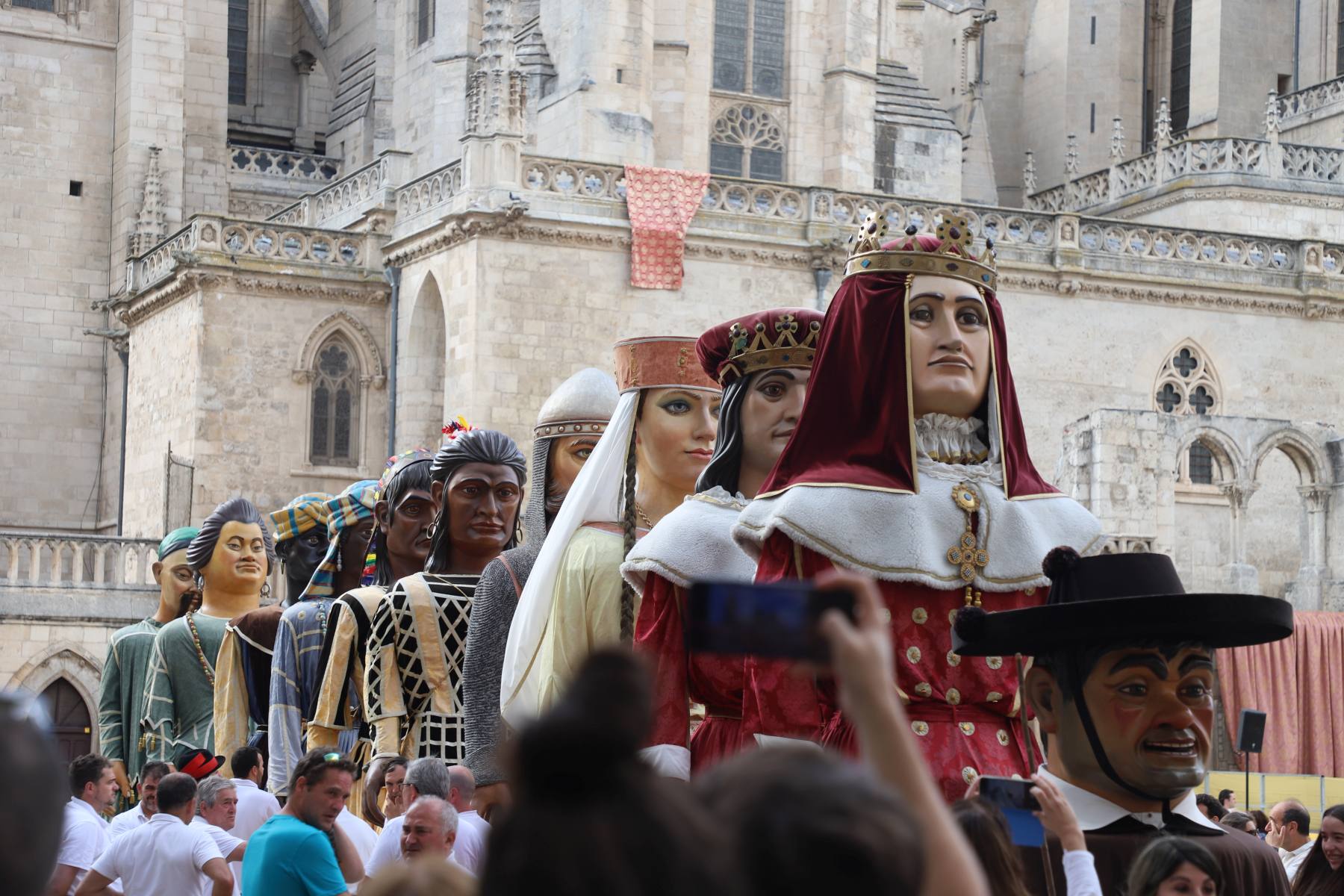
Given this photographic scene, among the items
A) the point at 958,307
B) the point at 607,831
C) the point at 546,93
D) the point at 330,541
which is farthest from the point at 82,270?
the point at 607,831

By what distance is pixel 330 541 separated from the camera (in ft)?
30.5

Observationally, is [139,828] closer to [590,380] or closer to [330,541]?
[590,380]

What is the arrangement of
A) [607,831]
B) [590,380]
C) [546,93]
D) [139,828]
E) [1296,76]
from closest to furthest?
[607,831] → [139,828] → [590,380] → [546,93] → [1296,76]

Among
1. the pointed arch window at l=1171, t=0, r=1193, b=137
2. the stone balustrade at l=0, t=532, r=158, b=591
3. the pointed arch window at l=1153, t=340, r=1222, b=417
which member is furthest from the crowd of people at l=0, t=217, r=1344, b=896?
the pointed arch window at l=1171, t=0, r=1193, b=137

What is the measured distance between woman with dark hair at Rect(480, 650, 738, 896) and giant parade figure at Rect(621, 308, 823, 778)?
2.98 m

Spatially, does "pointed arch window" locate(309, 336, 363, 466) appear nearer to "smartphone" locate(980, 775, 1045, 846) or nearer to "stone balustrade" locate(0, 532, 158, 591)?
"stone balustrade" locate(0, 532, 158, 591)

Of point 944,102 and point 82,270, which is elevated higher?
point 944,102

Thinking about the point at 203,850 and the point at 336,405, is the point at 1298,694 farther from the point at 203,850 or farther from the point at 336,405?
the point at 203,850

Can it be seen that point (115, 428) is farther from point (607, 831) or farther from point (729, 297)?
point (607, 831)

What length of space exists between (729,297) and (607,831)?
2431 cm

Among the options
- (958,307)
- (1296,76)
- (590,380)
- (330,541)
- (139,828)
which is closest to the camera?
(958,307)

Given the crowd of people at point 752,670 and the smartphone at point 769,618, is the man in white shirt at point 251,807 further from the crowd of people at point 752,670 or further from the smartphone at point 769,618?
the smartphone at point 769,618

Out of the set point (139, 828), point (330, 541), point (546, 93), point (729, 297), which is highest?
point (546, 93)

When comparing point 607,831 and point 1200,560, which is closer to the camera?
point 607,831
